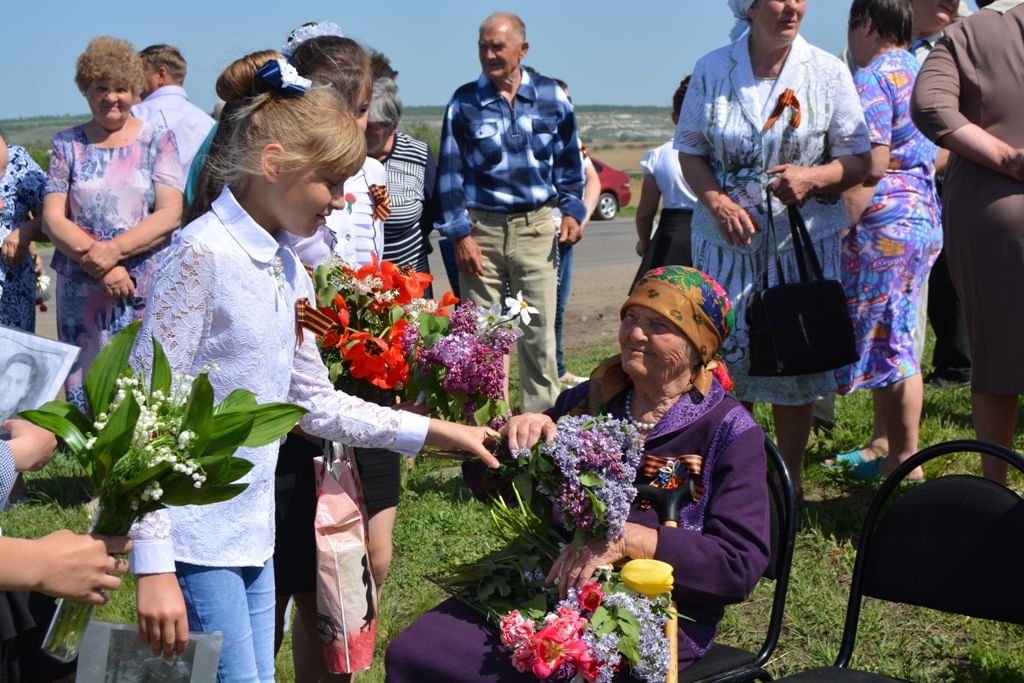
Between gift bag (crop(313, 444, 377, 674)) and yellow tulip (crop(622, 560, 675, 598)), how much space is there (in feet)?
3.00

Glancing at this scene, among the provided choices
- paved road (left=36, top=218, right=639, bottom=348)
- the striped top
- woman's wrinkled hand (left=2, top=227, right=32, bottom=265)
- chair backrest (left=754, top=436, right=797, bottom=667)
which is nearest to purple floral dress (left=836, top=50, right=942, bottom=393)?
chair backrest (left=754, top=436, right=797, bottom=667)

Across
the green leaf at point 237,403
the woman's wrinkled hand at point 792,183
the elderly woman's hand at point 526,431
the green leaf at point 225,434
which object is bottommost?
the elderly woman's hand at point 526,431

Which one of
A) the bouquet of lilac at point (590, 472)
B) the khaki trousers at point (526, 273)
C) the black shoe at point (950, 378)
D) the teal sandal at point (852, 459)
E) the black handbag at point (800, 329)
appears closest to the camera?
the bouquet of lilac at point (590, 472)

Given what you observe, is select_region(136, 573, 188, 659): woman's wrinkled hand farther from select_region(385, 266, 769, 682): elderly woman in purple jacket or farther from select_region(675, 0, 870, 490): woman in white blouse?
select_region(675, 0, 870, 490): woman in white blouse

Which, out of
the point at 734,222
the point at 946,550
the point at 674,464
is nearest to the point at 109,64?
the point at 734,222

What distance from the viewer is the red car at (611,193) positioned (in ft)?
83.5

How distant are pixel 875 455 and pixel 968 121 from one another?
6.45 ft

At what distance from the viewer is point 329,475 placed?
335 cm

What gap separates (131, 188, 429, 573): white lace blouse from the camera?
8.61 feet

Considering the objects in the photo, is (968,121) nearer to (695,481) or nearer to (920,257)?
(920,257)

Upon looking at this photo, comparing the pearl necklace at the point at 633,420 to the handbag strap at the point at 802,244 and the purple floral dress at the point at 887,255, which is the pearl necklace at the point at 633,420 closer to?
the handbag strap at the point at 802,244

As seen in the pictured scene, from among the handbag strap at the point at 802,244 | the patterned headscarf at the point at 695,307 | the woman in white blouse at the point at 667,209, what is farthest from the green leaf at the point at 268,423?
the woman in white blouse at the point at 667,209

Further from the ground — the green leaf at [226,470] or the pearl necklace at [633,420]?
the green leaf at [226,470]

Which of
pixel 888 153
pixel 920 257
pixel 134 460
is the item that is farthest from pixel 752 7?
pixel 134 460
